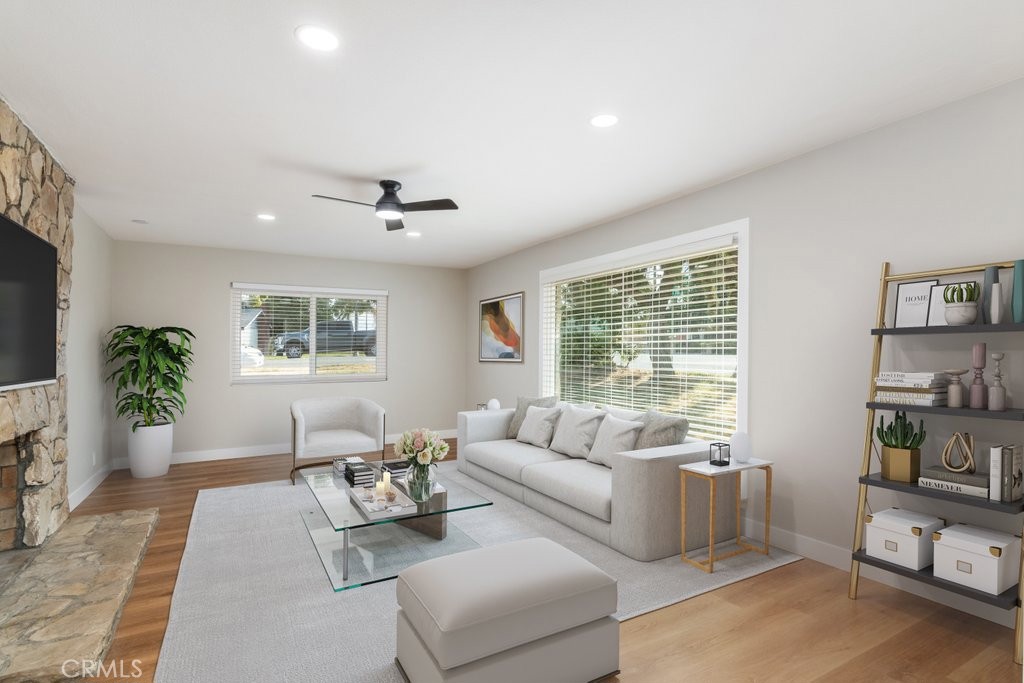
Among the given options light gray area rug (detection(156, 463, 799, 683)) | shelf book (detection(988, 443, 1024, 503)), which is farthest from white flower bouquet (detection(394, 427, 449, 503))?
shelf book (detection(988, 443, 1024, 503))

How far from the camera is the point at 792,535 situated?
3.40 meters

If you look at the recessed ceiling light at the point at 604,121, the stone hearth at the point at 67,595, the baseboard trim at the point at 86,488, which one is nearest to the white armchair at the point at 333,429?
the stone hearth at the point at 67,595

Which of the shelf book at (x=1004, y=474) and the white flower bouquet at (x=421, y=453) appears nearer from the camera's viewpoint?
the shelf book at (x=1004, y=474)

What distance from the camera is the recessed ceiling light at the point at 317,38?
2.05 m

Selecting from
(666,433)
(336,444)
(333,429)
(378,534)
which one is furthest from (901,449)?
(333,429)

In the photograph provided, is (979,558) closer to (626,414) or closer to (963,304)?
(963,304)

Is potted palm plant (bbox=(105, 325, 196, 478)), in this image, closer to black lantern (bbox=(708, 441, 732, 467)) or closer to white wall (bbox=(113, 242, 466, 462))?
white wall (bbox=(113, 242, 466, 462))

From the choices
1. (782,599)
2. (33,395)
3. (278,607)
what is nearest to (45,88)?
(33,395)

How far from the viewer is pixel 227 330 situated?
6391mm

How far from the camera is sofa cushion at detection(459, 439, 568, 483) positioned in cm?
443

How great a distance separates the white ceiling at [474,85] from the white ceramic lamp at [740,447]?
180 cm

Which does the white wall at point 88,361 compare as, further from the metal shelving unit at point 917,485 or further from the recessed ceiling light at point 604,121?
the metal shelving unit at point 917,485

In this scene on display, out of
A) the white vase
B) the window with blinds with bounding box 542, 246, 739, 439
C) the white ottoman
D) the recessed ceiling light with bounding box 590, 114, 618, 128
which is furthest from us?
the window with blinds with bounding box 542, 246, 739, 439

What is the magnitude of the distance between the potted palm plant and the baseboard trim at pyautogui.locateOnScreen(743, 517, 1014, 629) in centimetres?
561
